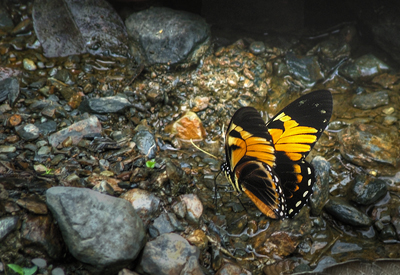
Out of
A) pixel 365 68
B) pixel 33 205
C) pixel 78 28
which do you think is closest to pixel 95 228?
pixel 33 205

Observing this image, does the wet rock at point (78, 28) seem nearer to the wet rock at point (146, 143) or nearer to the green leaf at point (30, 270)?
the wet rock at point (146, 143)

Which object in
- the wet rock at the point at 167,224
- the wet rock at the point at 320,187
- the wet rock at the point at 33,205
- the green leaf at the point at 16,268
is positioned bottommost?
the wet rock at the point at 320,187

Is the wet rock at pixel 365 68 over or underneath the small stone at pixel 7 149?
underneath

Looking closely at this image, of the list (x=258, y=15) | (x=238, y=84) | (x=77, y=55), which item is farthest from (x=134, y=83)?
(x=258, y=15)

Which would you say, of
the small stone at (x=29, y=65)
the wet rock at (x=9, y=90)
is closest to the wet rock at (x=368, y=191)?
the wet rock at (x=9, y=90)

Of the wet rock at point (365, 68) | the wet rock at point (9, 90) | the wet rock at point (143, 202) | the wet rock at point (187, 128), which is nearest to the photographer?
the wet rock at point (143, 202)

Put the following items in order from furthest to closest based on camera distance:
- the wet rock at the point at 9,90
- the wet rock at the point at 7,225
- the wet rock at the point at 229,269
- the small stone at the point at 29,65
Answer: the small stone at the point at 29,65
the wet rock at the point at 9,90
the wet rock at the point at 229,269
the wet rock at the point at 7,225

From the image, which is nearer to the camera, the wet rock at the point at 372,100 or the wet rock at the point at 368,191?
the wet rock at the point at 368,191
